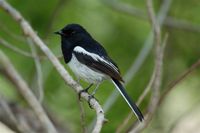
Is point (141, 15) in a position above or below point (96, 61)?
below

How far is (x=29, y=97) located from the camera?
472 centimetres

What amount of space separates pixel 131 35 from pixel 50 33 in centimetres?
88

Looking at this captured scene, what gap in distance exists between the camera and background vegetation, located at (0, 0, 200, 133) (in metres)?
6.27

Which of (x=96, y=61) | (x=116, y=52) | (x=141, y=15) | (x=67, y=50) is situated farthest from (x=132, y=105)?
(x=116, y=52)

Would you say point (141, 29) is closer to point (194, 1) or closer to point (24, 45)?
point (194, 1)

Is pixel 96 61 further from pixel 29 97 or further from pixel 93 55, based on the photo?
pixel 29 97

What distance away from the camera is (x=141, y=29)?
681cm

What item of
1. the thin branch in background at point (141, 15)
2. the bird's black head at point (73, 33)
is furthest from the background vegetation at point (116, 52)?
the bird's black head at point (73, 33)

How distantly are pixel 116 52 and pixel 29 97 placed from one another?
2.00 m

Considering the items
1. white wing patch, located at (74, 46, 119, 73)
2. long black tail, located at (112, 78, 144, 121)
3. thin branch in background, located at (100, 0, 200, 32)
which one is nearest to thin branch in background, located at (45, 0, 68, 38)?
thin branch in background, located at (100, 0, 200, 32)

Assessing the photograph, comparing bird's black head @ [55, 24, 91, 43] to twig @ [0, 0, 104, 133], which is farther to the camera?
bird's black head @ [55, 24, 91, 43]

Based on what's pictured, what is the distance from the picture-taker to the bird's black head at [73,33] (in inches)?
215

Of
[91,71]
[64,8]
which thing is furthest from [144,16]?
[91,71]

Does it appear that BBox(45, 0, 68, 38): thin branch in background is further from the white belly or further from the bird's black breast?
the white belly
